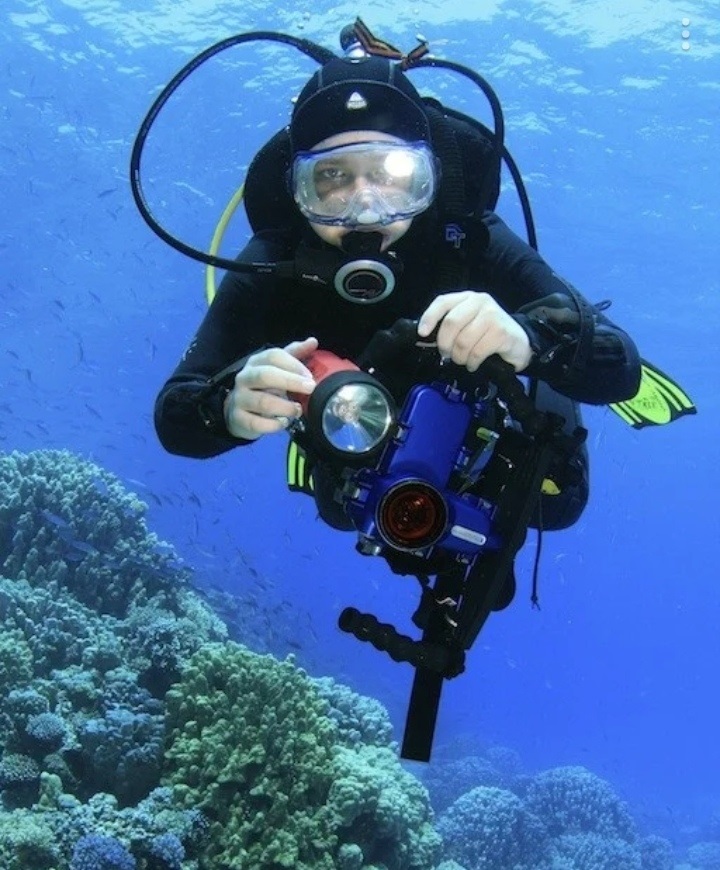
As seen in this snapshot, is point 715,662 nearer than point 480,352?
No

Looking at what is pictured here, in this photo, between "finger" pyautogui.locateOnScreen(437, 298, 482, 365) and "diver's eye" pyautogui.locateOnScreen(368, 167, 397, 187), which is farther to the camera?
"diver's eye" pyautogui.locateOnScreen(368, 167, 397, 187)

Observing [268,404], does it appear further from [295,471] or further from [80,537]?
[80,537]

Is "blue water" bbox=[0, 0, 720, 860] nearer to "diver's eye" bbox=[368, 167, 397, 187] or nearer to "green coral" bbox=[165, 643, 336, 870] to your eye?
"green coral" bbox=[165, 643, 336, 870]

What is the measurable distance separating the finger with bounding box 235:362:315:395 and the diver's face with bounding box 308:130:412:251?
2.93 feet

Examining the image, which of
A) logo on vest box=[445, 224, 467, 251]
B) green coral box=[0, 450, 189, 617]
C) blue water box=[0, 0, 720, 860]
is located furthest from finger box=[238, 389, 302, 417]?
blue water box=[0, 0, 720, 860]

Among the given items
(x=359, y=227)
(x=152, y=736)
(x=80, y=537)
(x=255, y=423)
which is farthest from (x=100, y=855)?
(x=80, y=537)

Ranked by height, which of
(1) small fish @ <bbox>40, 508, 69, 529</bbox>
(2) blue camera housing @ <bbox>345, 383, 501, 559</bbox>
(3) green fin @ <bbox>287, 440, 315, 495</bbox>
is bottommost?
(2) blue camera housing @ <bbox>345, 383, 501, 559</bbox>

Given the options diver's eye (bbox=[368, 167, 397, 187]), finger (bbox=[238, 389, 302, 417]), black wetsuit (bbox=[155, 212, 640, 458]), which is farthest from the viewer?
diver's eye (bbox=[368, 167, 397, 187])

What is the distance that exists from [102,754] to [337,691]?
123 inches

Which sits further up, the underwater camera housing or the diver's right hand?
the diver's right hand

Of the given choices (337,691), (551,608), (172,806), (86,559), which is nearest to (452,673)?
(172,806)

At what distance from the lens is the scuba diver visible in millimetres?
2441

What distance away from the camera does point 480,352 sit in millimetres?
2355

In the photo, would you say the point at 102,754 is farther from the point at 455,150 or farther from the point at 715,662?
the point at 715,662
